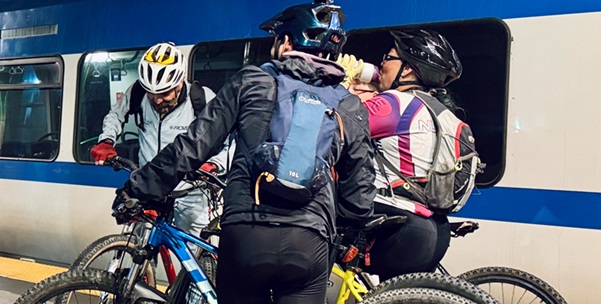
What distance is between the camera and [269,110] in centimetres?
209

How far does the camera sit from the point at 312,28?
2.20 m

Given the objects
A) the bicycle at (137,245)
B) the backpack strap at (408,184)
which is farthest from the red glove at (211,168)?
the backpack strap at (408,184)

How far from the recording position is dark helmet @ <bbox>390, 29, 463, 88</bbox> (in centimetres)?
276

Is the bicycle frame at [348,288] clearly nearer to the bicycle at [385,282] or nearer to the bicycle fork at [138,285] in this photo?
the bicycle at [385,282]

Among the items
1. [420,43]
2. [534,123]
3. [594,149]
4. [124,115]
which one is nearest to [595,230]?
[594,149]

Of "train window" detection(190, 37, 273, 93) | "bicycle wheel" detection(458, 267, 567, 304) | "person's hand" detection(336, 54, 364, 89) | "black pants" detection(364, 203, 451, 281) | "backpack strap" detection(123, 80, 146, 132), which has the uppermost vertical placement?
"train window" detection(190, 37, 273, 93)

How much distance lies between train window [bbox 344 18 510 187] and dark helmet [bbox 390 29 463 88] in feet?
3.48

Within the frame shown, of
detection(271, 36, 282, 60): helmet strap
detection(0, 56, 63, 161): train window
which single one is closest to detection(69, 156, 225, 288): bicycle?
detection(271, 36, 282, 60): helmet strap

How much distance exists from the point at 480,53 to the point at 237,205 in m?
2.26

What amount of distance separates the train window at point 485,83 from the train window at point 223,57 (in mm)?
1232

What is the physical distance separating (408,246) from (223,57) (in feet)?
8.65

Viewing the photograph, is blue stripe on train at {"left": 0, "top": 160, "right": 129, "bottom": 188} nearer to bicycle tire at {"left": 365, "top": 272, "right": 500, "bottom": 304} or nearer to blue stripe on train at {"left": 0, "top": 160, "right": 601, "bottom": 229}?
blue stripe on train at {"left": 0, "top": 160, "right": 601, "bottom": 229}

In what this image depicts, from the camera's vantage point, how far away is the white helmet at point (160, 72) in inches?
137

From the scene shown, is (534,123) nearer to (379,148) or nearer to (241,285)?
→ (379,148)
